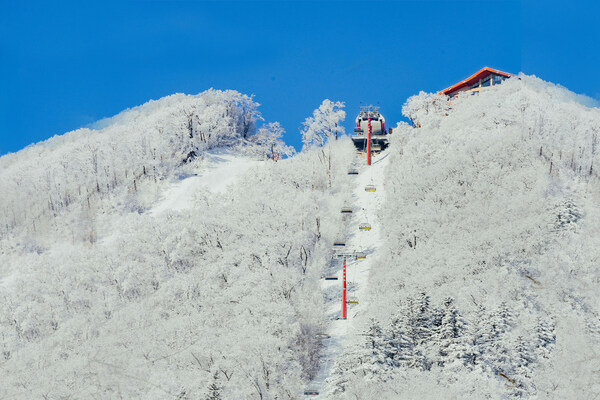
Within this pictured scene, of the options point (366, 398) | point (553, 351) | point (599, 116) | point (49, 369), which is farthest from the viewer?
point (599, 116)

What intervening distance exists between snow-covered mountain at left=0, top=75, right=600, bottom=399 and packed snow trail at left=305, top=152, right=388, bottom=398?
0.29 m

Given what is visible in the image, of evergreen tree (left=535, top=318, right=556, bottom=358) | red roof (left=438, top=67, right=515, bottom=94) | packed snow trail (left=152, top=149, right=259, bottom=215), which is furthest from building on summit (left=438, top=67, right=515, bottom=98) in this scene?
evergreen tree (left=535, top=318, right=556, bottom=358)

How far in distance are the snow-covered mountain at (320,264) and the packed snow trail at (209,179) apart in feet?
1.83

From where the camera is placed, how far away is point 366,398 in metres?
59.1

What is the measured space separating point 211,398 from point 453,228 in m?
42.1

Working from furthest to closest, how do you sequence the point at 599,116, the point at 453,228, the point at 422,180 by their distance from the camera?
the point at 599,116 → the point at 422,180 → the point at 453,228

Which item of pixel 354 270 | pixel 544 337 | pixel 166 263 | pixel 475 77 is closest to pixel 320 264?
pixel 354 270

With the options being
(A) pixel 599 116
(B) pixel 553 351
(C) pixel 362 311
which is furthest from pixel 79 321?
(A) pixel 599 116

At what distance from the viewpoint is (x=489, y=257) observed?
82.7 m

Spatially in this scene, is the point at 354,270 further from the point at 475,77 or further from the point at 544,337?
the point at 475,77

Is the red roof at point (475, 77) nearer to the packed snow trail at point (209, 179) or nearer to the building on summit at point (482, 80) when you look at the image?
the building on summit at point (482, 80)

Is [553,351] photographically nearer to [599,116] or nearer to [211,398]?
[211,398]

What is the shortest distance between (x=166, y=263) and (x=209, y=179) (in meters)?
33.8

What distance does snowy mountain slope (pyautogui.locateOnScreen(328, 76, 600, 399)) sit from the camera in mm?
62344
